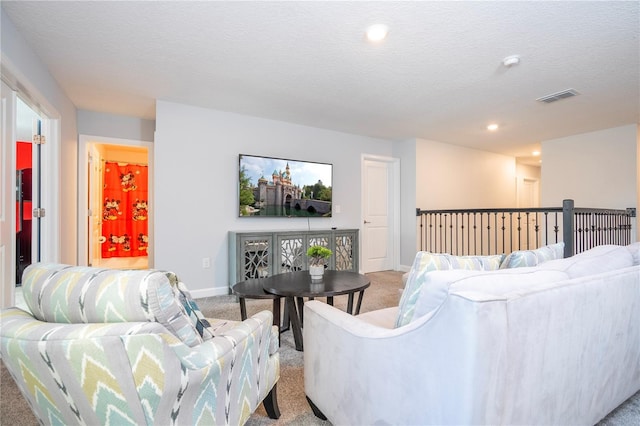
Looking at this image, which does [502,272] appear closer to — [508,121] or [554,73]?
[554,73]

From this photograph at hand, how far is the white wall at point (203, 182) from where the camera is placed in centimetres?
366

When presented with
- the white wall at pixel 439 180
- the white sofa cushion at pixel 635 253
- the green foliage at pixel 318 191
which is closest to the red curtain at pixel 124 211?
the green foliage at pixel 318 191

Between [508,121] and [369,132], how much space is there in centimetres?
188

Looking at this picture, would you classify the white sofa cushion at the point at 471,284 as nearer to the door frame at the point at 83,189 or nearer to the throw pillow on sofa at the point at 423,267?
the throw pillow on sofa at the point at 423,267

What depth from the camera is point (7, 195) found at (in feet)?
7.28

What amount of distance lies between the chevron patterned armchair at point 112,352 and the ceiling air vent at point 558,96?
12.8ft

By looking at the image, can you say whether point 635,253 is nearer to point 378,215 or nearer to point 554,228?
point 554,228

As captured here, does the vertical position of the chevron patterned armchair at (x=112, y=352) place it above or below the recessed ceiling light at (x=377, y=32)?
below

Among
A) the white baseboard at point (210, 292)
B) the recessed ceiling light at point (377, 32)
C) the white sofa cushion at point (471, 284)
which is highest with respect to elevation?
the recessed ceiling light at point (377, 32)

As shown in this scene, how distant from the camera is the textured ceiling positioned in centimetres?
203

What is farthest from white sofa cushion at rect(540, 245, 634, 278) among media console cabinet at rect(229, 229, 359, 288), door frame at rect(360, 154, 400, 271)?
door frame at rect(360, 154, 400, 271)

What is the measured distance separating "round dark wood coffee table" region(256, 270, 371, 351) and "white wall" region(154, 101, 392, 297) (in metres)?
1.65

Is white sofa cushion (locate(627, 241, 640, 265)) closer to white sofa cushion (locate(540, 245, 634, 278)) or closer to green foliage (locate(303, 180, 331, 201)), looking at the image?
white sofa cushion (locate(540, 245, 634, 278))

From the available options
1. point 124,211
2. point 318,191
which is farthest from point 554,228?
point 124,211
